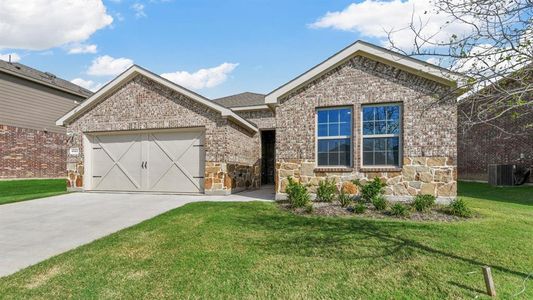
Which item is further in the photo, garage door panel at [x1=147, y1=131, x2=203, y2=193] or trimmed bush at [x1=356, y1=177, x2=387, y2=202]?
garage door panel at [x1=147, y1=131, x2=203, y2=193]

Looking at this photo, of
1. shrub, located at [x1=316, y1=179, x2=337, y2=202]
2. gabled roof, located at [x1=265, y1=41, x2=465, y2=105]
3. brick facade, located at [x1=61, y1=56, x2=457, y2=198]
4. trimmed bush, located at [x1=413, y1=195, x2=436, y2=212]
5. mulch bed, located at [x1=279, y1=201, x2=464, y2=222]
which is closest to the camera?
mulch bed, located at [x1=279, y1=201, x2=464, y2=222]

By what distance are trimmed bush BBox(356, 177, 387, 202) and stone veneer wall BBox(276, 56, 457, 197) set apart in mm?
369

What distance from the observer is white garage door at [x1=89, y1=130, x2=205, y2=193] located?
36.2 feet

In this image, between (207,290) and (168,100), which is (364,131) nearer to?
(207,290)

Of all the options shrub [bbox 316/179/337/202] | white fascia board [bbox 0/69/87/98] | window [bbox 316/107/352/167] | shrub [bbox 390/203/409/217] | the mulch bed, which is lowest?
the mulch bed

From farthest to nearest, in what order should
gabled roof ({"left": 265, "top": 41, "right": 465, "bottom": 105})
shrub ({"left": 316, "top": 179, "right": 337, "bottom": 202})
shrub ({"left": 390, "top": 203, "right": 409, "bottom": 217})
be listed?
shrub ({"left": 316, "top": 179, "right": 337, "bottom": 202}) < gabled roof ({"left": 265, "top": 41, "right": 465, "bottom": 105}) < shrub ({"left": 390, "top": 203, "right": 409, "bottom": 217})

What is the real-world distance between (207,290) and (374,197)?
18.0 ft

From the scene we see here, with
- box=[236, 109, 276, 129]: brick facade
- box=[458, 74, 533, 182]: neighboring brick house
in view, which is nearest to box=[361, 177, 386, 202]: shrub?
box=[458, 74, 533, 182]: neighboring brick house

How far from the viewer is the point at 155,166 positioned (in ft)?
37.3

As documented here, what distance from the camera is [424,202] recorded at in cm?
710

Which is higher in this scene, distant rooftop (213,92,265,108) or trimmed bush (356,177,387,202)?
distant rooftop (213,92,265,108)

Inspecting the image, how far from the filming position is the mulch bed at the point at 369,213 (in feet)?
21.3

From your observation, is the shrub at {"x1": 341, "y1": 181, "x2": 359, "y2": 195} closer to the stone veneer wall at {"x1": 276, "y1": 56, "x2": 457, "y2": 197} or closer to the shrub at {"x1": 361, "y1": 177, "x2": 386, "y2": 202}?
the stone veneer wall at {"x1": 276, "y1": 56, "x2": 457, "y2": 197}

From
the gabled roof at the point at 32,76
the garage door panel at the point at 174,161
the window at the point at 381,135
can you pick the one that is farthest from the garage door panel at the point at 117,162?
the gabled roof at the point at 32,76
